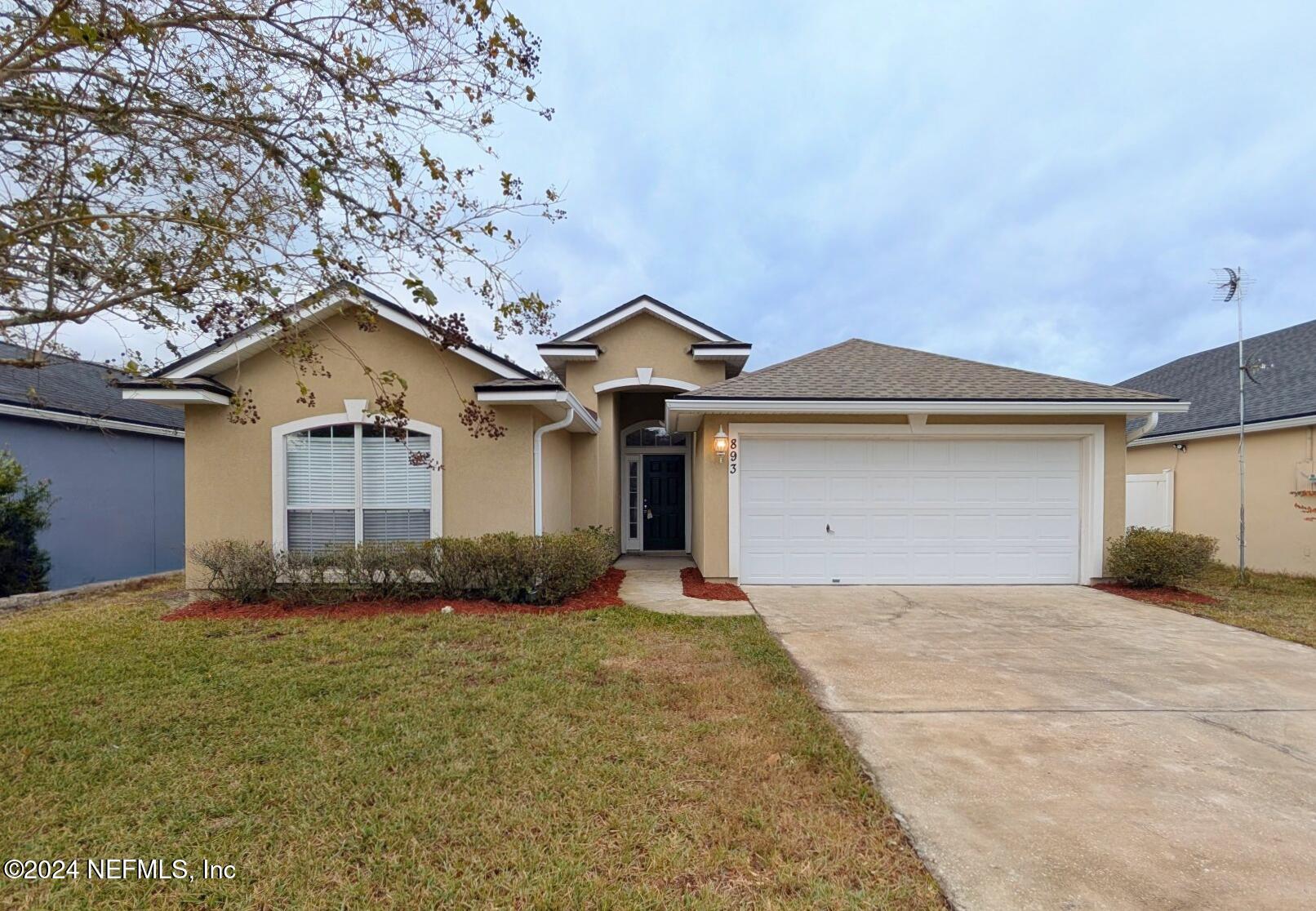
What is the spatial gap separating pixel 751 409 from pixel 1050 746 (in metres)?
5.93

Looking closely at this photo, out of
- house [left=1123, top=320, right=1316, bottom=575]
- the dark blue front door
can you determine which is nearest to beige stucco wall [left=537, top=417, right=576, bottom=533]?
the dark blue front door

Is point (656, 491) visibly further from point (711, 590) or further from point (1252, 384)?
point (1252, 384)

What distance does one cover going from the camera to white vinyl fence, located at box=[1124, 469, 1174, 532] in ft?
43.0

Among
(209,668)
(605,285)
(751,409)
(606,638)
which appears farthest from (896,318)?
(209,668)

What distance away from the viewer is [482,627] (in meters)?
6.66

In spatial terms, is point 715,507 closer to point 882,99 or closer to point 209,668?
point 209,668

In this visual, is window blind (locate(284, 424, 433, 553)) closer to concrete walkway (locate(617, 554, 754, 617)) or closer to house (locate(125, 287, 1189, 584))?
house (locate(125, 287, 1189, 584))

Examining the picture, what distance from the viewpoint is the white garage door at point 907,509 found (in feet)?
30.7

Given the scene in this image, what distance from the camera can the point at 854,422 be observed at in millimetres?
9219

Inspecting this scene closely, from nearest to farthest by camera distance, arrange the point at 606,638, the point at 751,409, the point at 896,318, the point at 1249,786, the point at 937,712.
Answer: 1. the point at 1249,786
2. the point at 937,712
3. the point at 606,638
4. the point at 751,409
5. the point at 896,318

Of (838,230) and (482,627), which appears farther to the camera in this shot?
(838,230)

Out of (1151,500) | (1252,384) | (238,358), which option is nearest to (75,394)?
(238,358)

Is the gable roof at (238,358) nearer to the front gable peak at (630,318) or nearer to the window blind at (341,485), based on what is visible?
the window blind at (341,485)

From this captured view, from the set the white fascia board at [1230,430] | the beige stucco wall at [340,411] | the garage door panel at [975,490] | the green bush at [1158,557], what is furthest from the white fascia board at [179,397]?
the white fascia board at [1230,430]
